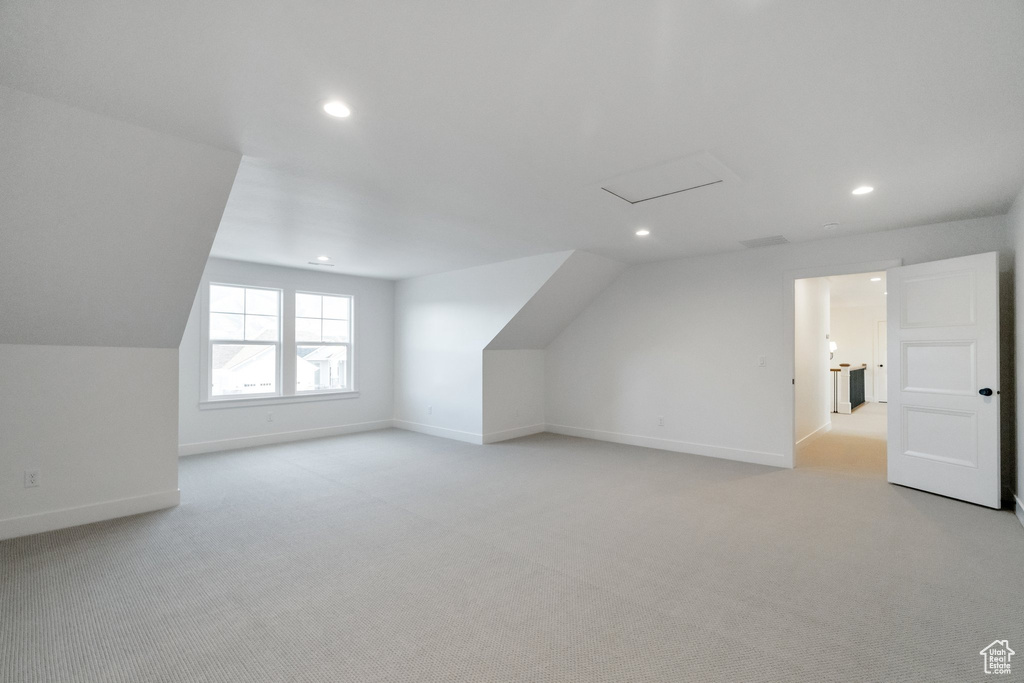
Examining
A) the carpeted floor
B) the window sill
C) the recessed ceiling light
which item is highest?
the recessed ceiling light

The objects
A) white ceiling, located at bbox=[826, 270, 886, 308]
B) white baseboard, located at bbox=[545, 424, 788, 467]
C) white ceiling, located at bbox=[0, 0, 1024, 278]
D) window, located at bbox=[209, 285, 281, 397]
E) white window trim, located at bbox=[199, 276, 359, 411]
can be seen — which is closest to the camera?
white ceiling, located at bbox=[0, 0, 1024, 278]

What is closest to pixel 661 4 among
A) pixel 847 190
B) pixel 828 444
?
pixel 847 190

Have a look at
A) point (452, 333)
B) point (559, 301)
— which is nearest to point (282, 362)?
point (452, 333)

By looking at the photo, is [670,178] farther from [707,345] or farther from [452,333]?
[452,333]

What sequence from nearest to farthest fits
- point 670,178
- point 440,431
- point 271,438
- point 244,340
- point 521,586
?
point 521,586, point 670,178, point 244,340, point 271,438, point 440,431

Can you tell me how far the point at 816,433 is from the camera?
683 centimetres

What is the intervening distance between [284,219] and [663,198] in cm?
322

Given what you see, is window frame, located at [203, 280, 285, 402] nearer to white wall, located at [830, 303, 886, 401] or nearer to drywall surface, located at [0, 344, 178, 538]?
drywall surface, located at [0, 344, 178, 538]

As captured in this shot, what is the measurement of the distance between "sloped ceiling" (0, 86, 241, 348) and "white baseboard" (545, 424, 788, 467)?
5016 mm

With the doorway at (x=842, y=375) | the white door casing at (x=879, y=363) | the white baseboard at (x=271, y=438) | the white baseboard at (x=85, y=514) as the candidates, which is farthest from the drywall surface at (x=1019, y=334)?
the white door casing at (x=879, y=363)

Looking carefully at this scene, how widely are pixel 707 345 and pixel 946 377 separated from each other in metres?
2.13

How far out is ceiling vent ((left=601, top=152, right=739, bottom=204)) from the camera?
2.88 m

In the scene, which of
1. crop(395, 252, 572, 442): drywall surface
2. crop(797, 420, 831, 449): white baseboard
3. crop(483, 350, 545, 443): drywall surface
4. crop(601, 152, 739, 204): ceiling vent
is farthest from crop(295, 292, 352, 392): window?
crop(797, 420, 831, 449): white baseboard

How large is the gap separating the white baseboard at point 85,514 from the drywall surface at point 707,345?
487 cm
